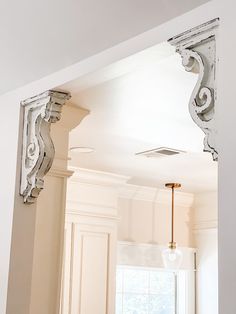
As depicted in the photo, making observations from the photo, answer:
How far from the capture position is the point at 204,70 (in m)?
1.99

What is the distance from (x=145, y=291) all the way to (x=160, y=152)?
203 cm

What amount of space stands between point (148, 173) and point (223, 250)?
11.4ft

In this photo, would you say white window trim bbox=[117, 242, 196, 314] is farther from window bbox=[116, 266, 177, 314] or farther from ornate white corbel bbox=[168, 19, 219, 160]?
ornate white corbel bbox=[168, 19, 219, 160]

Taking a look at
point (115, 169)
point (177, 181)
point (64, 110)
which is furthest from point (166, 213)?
point (64, 110)

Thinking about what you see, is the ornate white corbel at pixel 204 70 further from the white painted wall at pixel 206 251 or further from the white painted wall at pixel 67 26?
the white painted wall at pixel 206 251

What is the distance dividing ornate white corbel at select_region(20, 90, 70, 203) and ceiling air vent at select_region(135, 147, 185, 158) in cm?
153

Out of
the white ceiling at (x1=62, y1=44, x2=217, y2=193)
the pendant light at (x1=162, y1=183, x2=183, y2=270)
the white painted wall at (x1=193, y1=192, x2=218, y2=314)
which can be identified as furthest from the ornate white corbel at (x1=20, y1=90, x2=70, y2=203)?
the white painted wall at (x1=193, y1=192, x2=218, y2=314)

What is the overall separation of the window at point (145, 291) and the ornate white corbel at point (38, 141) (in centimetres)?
311

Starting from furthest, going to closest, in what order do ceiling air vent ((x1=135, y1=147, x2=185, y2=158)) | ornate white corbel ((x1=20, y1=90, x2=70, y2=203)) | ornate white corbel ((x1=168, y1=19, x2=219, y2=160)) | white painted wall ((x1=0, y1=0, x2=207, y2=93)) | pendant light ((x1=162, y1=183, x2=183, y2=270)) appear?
pendant light ((x1=162, y1=183, x2=183, y2=270)) → ceiling air vent ((x1=135, y1=147, x2=185, y2=158)) → ornate white corbel ((x1=20, y1=90, x2=70, y2=203)) → white painted wall ((x1=0, y1=0, x2=207, y2=93)) → ornate white corbel ((x1=168, y1=19, x2=219, y2=160))

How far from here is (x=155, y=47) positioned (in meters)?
2.17

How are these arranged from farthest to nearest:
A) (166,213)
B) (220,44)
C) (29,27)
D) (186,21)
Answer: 1. (166,213)
2. (29,27)
3. (186,21)
4. (220,44)

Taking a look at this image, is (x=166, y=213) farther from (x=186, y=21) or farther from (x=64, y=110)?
(x=186, y=21)

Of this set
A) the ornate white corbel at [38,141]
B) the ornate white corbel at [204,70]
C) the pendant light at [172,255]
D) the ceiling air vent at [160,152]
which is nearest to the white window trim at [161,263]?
the pendant light at [172,255]

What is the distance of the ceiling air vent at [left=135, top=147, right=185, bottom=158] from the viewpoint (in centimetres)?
422
